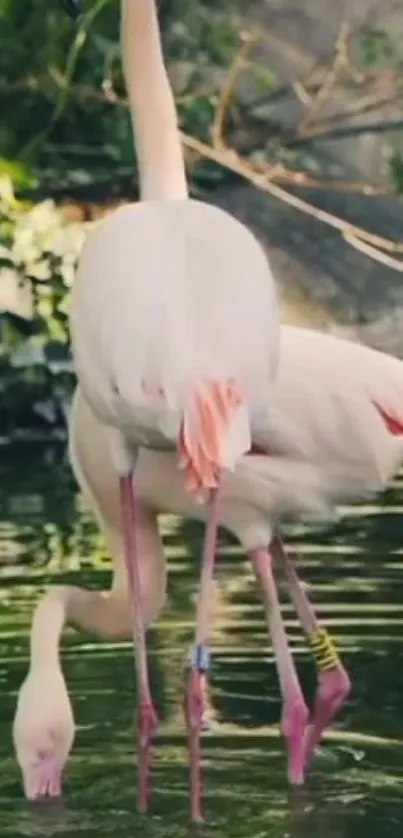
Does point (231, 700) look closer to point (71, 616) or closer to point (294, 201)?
point (71, 616)

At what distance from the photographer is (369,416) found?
13.6ft

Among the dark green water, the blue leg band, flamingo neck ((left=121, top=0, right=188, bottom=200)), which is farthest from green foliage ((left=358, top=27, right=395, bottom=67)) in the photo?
the blue leg band

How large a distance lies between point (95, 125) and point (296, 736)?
609 cm

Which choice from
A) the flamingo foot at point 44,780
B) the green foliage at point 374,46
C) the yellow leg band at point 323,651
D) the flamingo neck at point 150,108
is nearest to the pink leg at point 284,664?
the yellow leg band at point 323,651

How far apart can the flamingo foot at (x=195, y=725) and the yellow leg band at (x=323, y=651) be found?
0.53m

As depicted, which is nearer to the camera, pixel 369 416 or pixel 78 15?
pixel 369 416

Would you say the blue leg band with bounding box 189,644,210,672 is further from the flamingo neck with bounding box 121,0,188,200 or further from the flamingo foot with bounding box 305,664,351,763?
the flamingo neck with bounding box 121,0,188,200

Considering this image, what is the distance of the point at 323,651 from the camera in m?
4.31

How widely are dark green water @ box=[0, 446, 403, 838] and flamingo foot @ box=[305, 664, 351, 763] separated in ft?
0.19

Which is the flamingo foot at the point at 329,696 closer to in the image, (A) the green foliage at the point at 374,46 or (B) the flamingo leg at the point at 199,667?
(B) the flamingo leg at the point at 199,667

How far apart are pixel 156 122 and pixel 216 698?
46.2 inches

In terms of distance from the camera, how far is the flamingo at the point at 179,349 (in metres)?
3.39

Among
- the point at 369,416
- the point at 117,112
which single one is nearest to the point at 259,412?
the point at 369,416

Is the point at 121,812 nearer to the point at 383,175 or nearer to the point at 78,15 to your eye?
the point at 78,15
